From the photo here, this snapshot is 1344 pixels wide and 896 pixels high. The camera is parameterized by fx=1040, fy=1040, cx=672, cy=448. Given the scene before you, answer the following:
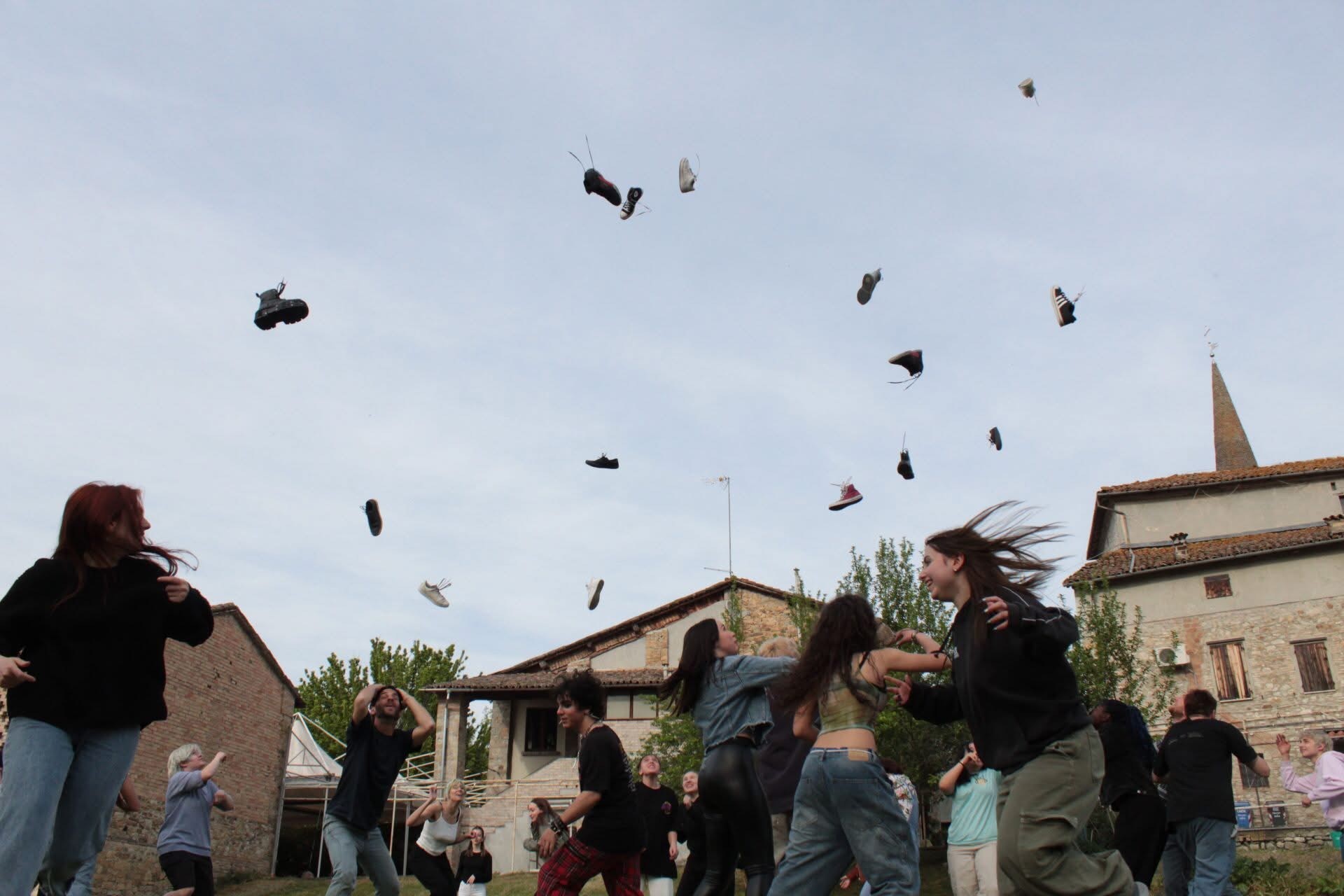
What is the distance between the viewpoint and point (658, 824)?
954 cm

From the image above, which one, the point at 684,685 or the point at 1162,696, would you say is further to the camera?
the point at 1162,696

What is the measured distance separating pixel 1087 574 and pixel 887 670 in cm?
3435

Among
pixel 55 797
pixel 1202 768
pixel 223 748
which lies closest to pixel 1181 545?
pixel 223 748

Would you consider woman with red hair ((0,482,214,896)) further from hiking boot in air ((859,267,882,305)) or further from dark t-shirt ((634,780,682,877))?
hiking boot in air ((859,267,882,305))

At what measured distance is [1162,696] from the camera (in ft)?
99.7

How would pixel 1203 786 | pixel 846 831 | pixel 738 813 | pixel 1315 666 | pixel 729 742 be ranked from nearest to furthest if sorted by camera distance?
1. pixel 846 831
2. pixel 738 813
3. pixel 729 742
4. pixel 1203 786
5. pixel 1315 666

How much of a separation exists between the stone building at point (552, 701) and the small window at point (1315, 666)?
16199 mm

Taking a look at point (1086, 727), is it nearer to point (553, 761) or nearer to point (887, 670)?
point (887, 670)

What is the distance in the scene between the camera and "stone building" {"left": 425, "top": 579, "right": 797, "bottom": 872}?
3459 cm

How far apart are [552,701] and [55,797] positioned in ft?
118

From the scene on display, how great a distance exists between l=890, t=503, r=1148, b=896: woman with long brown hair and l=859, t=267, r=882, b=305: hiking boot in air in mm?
8877

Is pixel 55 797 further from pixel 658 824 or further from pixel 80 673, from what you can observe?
pixel 658 824

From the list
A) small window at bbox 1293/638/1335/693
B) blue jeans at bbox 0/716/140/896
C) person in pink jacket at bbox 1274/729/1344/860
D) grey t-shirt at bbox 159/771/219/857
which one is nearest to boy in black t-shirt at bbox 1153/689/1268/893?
person in pink jacket at bbox 1274/729/1344/860

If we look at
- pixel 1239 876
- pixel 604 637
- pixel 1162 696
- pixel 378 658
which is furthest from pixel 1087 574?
pixel 378 658
